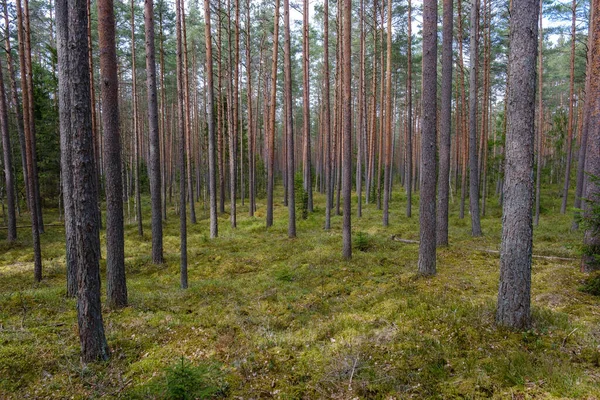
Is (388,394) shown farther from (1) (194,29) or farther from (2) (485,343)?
(1) (194,29)

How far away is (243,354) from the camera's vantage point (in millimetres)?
5309

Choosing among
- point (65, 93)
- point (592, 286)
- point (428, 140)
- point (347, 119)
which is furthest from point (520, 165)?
point (65, 93)

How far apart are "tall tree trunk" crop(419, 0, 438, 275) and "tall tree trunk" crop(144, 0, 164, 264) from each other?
775 centimetres

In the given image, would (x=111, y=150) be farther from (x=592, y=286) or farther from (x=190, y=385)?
(x=592, y=286)

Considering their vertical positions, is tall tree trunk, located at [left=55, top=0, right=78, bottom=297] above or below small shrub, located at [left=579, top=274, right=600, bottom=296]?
above

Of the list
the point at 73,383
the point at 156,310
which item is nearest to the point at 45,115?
the point at 156,310

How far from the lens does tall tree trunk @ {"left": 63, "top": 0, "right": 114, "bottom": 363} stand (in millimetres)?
4422

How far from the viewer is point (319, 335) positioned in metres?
5.88

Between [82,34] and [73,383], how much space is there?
501cm

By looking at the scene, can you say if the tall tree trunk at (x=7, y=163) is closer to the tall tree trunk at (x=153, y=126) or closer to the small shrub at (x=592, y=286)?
the tall tree trunk at (x=153, y=126)

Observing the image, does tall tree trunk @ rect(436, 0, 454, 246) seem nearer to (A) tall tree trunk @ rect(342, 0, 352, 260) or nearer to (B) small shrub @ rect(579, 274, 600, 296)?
(A) tall tree trunk @ rect(342, 0, 352, 260)

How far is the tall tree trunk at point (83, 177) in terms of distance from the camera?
4.42 metres

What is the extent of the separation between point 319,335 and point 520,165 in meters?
4.46

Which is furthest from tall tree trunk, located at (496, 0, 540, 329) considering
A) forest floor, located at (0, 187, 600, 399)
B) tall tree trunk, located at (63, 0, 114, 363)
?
tall tree trunk, located at (63, 0, 114, 363)
